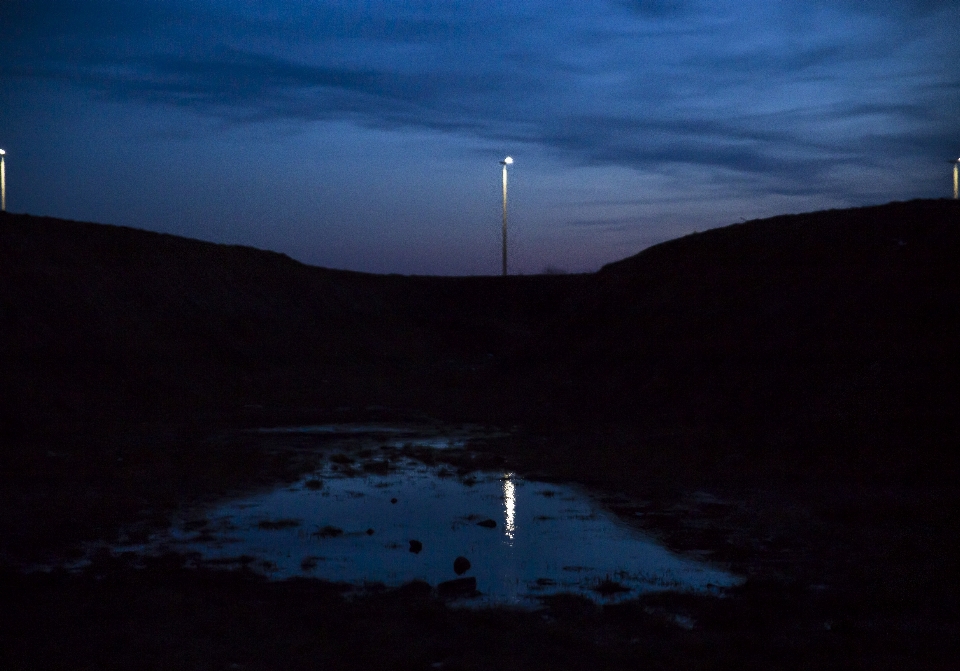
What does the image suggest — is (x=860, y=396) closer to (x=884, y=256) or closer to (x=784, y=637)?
(x=884, y=256)

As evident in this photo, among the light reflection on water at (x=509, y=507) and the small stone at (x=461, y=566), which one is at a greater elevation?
the small stone at (x=461, y=566)

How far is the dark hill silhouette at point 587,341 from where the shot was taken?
22.4 meters

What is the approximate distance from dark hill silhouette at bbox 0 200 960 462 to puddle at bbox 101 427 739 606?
810cm

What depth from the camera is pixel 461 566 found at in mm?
10789

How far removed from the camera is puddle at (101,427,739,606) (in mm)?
10500

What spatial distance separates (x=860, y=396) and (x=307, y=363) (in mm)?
28250

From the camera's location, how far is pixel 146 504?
1486 cm

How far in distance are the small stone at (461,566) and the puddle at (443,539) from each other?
2 centimetres

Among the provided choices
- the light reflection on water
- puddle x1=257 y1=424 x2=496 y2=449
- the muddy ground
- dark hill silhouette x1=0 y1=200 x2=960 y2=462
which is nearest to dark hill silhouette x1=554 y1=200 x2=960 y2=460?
dark hill silhouette x1=0 y1=200 x2=960 y2=462

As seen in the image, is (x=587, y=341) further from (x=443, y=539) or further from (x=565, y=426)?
(x=443, y=539)

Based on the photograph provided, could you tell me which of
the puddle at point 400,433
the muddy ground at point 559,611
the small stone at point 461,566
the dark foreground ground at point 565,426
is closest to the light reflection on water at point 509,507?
the dark foreground ground at point 565,426

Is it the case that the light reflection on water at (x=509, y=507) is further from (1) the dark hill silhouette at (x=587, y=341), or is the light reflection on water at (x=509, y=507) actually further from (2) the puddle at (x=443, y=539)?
(1) the dark hill silhouette at (x=587, y=341)

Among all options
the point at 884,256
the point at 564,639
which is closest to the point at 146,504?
the point at 564,639

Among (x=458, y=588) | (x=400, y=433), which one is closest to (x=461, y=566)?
(x=458, y=588)
